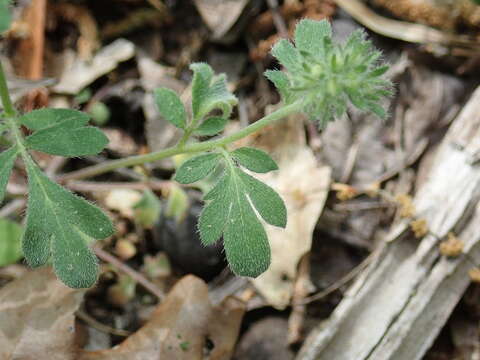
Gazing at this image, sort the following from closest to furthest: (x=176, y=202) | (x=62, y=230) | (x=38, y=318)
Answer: (x=62, y=230)
(x=38, y=318)
(x=176, y=202)

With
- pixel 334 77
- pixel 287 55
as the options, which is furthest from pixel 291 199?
pixel 334 77

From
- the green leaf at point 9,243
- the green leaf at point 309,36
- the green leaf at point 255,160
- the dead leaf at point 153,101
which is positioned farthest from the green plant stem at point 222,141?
the dead leaf at point 153,101

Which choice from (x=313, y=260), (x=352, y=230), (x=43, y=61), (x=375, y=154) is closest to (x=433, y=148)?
(x=375, y=154)

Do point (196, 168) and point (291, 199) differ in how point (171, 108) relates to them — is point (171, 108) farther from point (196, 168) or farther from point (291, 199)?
point (291, 199)

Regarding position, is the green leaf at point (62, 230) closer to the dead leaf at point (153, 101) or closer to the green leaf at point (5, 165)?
the green leaf at point (5, 165)

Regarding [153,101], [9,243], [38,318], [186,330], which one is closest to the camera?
[38,318]

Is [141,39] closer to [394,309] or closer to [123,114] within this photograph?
[123,114]
